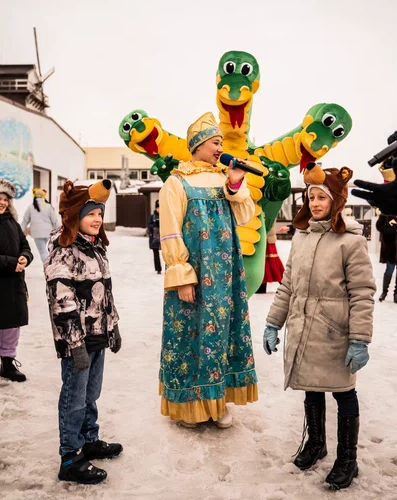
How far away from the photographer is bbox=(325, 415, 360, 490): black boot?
2.35 m

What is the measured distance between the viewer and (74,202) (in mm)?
2371

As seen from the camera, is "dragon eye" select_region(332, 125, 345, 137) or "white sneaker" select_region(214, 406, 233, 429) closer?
"white sneaker" select_region(214, 406, 233, 429)

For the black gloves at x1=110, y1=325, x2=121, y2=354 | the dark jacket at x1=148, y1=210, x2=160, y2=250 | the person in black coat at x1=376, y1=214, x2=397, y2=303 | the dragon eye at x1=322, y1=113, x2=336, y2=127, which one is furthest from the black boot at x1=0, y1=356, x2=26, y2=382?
the dark jacket at x1=148, y1=210, x2=160, y2=250

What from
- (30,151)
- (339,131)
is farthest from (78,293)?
(30,151)

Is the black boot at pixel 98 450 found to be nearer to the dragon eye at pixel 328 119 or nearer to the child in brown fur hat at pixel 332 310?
the child in brown fur hat at pixel 332 310

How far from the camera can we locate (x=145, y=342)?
486 cm

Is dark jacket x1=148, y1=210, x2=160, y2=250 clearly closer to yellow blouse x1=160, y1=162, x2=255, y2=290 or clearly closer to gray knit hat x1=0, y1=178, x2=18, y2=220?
gray knit hat x1=0, y1=178, x2=18, y2=220

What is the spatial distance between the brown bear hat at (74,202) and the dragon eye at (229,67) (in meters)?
2.28

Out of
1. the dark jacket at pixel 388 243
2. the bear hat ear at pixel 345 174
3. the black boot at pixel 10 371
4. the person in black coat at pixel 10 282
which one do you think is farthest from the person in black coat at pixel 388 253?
the black boot at pixel 10 371

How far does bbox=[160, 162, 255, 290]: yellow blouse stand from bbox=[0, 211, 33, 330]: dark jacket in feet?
4.81

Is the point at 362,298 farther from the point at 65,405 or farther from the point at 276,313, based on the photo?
the point at 65,405

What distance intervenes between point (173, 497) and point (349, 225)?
1.58 meters

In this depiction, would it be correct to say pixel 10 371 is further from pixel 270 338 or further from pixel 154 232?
pixel 154 232

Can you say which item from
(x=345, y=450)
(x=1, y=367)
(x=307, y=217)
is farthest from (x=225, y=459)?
(x=1, y=367)
